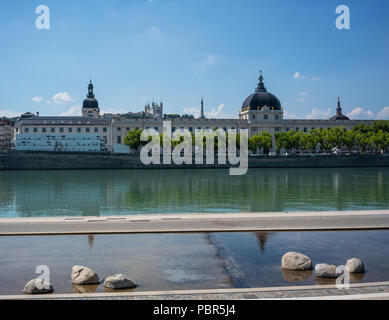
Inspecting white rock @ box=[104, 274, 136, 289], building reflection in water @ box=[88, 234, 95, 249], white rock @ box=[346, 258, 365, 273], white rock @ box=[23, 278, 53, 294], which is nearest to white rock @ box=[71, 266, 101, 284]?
white rock @ box=[104, 274, 136, 289]

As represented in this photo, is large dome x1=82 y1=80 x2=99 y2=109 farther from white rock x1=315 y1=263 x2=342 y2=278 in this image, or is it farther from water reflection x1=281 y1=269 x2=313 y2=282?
white rock x1=315 y1=263 x2=342 y2=278

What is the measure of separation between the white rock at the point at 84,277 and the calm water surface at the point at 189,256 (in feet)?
0.49

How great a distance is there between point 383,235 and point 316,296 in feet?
19.7

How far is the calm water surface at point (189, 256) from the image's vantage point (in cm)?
819

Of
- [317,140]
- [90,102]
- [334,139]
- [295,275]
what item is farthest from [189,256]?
[90,102]

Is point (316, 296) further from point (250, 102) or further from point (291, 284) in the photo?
point (250, 102)

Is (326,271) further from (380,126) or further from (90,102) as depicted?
(90,102)

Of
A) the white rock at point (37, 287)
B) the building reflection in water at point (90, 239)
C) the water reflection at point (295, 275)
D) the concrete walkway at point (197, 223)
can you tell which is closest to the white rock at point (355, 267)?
the water reflection at point (295, 275)

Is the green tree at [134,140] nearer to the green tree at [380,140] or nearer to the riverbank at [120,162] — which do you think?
the riverbank at [120,162]

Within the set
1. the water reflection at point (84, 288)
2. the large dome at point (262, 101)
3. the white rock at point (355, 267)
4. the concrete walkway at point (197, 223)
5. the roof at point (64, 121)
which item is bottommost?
the water reflection at point (84, 288)

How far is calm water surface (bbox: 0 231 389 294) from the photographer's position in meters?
8.19

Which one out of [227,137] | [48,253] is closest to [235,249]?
[48,253]

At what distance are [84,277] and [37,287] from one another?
0.85m

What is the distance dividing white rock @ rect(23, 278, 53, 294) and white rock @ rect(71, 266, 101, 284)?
0.55 m
